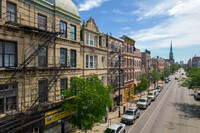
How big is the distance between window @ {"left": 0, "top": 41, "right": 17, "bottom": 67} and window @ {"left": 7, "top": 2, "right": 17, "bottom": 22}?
200 centimetres

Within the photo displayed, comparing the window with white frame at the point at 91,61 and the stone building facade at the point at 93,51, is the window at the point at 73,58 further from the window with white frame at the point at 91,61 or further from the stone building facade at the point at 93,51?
the window with white frame at the point at 91,61

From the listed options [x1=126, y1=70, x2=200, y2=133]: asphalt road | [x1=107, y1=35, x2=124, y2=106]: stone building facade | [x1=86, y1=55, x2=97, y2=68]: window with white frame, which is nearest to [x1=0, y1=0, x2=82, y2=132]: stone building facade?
[x1=86, y1=55, x2=97, y2=68]: window with white frame

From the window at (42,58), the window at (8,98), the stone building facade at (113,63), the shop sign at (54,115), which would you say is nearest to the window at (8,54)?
the window at (8,98)

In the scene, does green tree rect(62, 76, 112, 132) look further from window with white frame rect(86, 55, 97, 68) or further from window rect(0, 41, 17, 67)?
window with white frame rect(86, 55, 97, 68)

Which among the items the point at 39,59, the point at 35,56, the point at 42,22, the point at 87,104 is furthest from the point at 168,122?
the point at 42,22

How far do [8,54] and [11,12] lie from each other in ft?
11.0

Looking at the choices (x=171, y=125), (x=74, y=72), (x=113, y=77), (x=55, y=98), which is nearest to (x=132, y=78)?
(x=113, y=77)

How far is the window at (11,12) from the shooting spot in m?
10.3

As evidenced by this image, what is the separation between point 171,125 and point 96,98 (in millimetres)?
13414

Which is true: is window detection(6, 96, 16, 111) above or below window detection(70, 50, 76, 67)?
below

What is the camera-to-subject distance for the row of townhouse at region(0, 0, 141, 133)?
400 inches

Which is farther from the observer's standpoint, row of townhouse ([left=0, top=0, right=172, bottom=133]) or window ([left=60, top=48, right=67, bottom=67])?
window ([left=60, top=48, right=67, bottom=67])

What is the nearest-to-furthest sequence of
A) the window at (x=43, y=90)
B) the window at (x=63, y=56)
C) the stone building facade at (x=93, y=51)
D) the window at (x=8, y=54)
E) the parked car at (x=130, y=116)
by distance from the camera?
the window at (x=8, y=54)
the window at (x=43, y=90)
the window at (x=63, y=56)
the stone building facade at (x=93, y=51)
the parked car at (x=130, y=116)

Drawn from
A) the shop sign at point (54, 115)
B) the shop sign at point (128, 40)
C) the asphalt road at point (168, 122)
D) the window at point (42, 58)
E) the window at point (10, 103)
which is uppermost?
the shop sign at point (128, 40)
